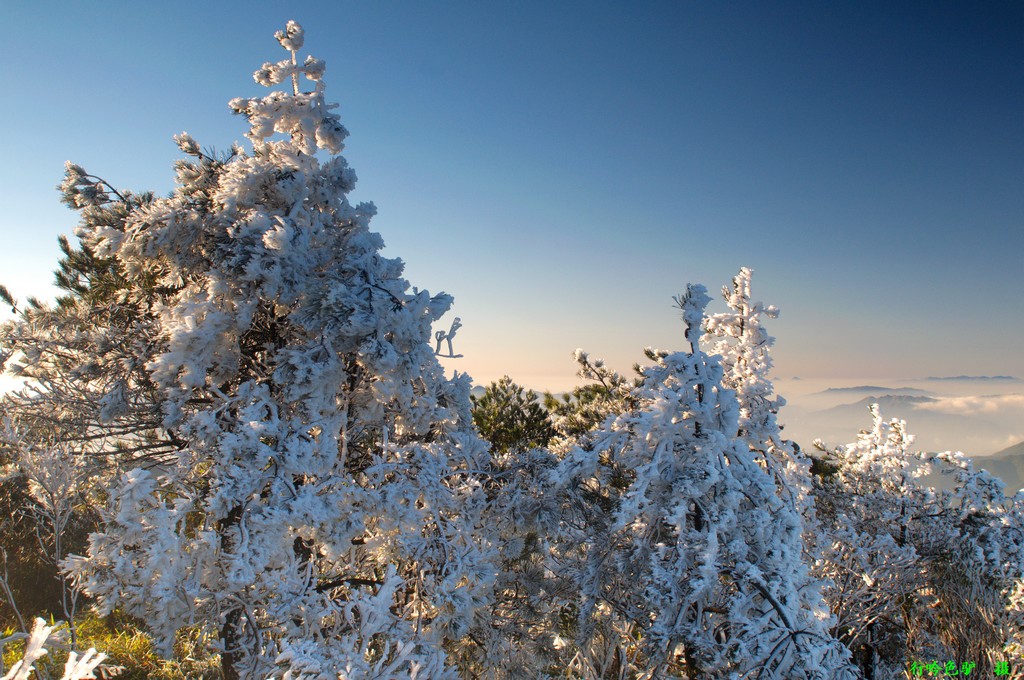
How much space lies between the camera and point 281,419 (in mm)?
8039

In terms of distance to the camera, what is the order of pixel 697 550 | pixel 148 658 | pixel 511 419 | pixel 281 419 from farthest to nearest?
1. pixel 511 419
2. pixel 148 658
3. pixel 281 419
4. pixel 697 550

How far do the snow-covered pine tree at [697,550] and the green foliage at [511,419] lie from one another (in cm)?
646

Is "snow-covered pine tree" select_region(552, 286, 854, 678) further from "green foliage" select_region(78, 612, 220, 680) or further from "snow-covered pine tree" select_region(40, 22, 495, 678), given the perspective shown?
"green foliage" select_region(78, 612, 220, 680)

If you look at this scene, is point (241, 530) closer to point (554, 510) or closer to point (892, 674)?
point (554, 510)

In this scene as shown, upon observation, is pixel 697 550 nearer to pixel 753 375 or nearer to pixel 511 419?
pixel 753 375

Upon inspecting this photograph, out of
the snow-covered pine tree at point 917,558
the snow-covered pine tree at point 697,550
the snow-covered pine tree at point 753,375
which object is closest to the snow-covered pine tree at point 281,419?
the snow-covered pine tree at point 697,550

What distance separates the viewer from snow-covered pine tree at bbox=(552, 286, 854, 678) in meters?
5.71

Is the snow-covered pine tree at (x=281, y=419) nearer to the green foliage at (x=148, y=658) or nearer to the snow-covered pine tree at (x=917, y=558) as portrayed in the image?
the green foliage at (x=148, y=658)

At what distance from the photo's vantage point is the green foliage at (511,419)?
14.6 metres

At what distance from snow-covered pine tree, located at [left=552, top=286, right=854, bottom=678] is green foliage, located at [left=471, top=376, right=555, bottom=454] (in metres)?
6.46

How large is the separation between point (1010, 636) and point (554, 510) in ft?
28.3

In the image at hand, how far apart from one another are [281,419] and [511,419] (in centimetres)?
Answer: 743

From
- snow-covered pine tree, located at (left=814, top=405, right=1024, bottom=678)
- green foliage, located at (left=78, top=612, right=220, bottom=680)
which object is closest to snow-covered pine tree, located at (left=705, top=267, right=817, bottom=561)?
snow-covered pine tree, located at (left=814, top=405, right=1024, bottom=678)

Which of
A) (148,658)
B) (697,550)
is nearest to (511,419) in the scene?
(697,550)
